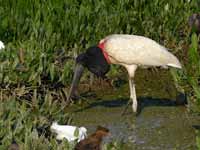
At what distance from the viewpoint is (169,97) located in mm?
9719

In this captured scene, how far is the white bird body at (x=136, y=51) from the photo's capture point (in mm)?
9383

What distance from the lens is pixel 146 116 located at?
9.11 metres

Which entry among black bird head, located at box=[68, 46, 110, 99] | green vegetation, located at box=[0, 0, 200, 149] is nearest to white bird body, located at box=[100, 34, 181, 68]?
black bird head, located at box=[68, 46, 110, 99]

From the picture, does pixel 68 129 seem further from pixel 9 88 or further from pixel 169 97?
pixel 169 97

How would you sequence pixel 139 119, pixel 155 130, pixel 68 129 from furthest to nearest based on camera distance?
pixel 139 119 < pixel 155 130 < pixel 68 129

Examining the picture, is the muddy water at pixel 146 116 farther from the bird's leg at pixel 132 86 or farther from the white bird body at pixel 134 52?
the white bird body at pixel 134 52

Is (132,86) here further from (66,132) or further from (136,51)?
(66,132)

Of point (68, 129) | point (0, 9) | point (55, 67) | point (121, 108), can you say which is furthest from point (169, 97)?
point (68, 129)

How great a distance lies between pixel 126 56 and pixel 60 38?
3.50ft

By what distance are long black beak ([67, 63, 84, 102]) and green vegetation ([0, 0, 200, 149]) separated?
13 centimetres

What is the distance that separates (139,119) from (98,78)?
111 cm

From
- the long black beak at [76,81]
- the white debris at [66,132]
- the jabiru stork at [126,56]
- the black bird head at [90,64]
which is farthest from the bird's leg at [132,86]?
the white debris at [66,132]

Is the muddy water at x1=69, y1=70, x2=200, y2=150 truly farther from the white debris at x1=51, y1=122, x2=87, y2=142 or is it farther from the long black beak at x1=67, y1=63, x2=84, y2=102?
the white debris at x1=51, y1=122, x2=87, y2=142

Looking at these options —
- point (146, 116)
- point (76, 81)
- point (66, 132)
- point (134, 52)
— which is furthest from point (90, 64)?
point (66, 132)
